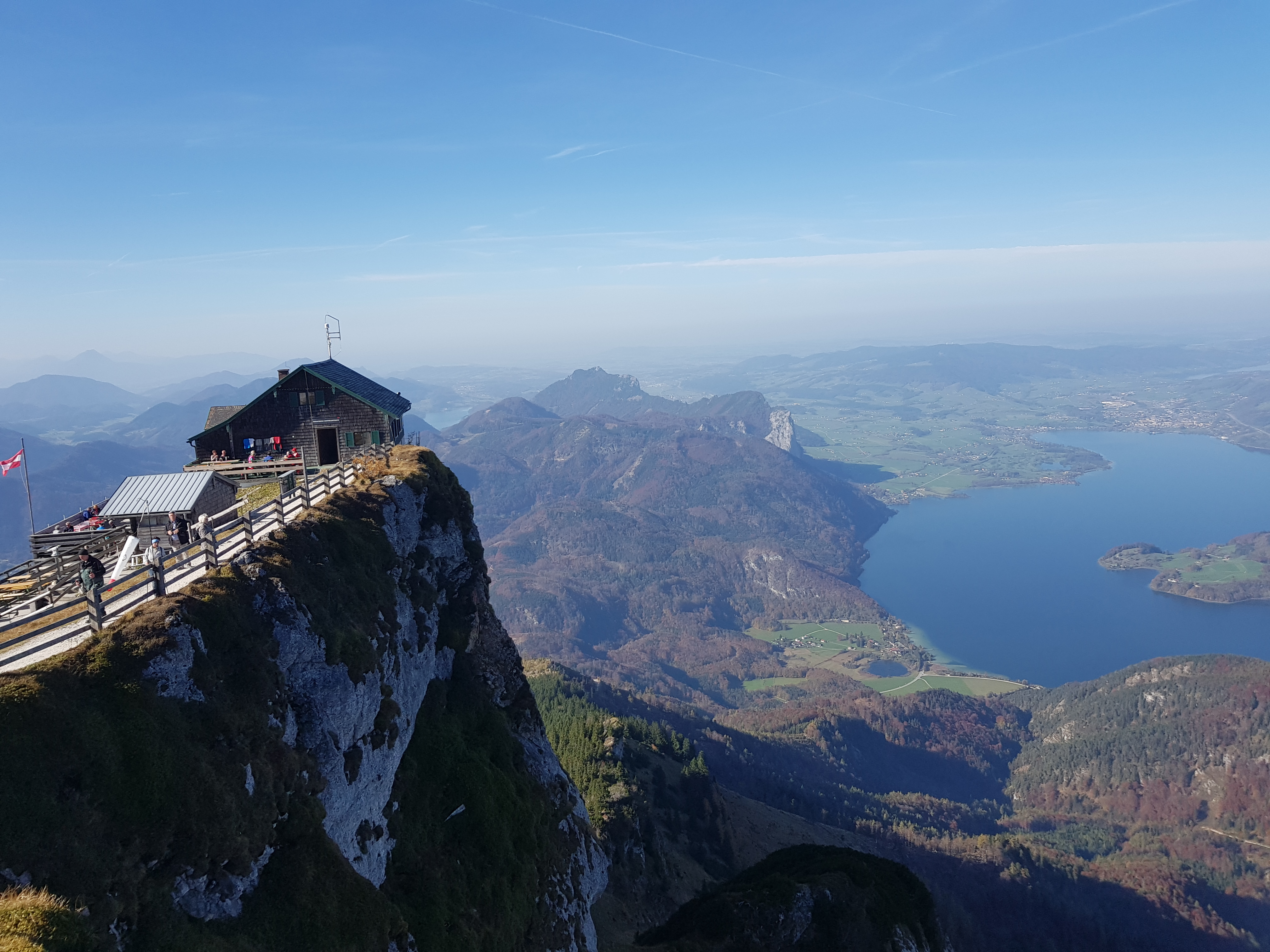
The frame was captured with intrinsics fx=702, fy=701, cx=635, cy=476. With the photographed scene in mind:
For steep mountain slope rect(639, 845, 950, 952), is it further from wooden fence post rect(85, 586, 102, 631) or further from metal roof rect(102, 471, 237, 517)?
metal roof rect(102, 471, 237, 517)

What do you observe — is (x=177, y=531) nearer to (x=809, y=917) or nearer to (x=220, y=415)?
(x=220, y=415)

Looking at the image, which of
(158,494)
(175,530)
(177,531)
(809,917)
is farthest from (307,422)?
(809,917)

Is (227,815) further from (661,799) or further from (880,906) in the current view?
(661,799)

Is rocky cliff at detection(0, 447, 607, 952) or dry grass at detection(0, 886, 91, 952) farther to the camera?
rocky cliff at detection(0, 447, 607, 952)

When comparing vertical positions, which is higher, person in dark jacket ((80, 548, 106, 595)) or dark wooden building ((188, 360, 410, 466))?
dark wooden building ((188, 360, 410, 466))

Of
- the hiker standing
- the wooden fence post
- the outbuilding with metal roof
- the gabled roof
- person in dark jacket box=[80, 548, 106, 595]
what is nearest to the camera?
the wooden fence post

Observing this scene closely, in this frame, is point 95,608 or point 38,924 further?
point 95,608

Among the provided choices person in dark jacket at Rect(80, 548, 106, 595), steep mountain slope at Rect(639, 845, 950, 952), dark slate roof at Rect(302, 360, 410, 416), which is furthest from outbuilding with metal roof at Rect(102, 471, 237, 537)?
steep mountain slope at Rect(639, 845, 950, 952)

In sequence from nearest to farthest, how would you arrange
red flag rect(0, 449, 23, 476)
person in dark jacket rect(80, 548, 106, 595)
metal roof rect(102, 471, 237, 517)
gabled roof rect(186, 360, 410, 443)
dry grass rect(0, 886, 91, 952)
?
dry grass rect(0, 886, 91, 952), person in dark jacket rect(80, 548, 106, 595), red flag rect(0, 449, 23, 476), metal roof rect(102, 471, 237, 517), gabled roof rect(186, 360, 410, 443)
